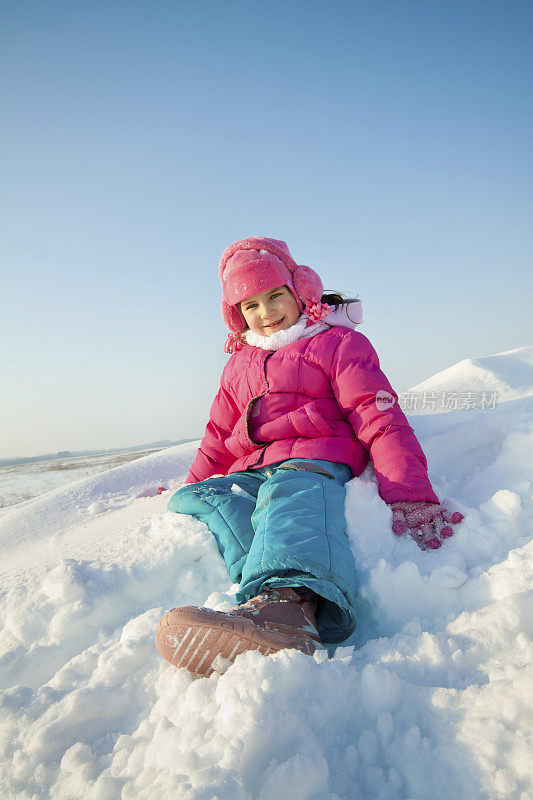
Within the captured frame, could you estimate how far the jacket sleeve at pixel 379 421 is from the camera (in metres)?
1.52

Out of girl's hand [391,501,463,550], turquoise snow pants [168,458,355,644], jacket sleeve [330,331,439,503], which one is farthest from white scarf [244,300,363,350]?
girl's hand [391,501,463,550]

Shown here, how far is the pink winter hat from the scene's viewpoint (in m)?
2.17

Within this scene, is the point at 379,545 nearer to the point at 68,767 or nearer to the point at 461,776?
the point at 461,776

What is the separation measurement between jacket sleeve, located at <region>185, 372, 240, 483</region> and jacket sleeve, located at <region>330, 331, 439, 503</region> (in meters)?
0.63

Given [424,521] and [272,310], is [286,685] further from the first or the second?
[272,310]

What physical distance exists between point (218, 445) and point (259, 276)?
0.89 meters

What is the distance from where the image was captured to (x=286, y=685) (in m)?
0.73

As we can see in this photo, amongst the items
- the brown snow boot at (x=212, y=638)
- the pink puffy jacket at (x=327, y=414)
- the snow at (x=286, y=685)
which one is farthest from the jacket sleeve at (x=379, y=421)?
the brown snow boot at (x=212, y=638)

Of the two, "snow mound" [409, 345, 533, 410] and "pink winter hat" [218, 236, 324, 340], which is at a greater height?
"pink winter hat" [218, 236, 324, 340]

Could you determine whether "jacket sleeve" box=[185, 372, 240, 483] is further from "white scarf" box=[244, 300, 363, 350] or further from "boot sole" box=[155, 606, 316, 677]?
"boot sole" box=[155, 606, 316, 677]

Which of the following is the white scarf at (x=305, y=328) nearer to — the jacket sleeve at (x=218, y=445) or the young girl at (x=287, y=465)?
the young girl at (x=287, y=465)

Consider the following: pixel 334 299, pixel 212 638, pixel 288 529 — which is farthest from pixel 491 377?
pixel 212 638

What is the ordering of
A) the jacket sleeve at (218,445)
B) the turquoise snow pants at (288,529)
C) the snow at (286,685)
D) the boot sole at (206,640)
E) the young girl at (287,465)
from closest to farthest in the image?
the snow at (286,685), the boot sole at (206,640), the young girl at (287,465), the turquoise snow pants at (288,529), the jacket sleeve at (218,445)

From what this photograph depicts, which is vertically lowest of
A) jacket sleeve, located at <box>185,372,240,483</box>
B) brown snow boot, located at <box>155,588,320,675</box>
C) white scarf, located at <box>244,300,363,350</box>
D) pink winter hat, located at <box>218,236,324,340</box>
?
brown snow boot, located at <box>155,588,320,675</box>
